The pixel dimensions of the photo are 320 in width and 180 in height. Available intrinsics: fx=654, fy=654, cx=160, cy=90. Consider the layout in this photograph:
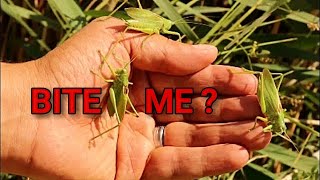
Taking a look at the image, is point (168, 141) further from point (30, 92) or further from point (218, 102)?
point (30, 92)

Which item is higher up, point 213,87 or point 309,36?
point 309,36

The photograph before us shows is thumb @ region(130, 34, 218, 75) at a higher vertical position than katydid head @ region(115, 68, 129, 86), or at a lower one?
higher

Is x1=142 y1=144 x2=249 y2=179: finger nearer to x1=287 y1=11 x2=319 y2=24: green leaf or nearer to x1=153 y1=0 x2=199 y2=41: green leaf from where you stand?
x1=153 y1=0 x2=199 y2=41: green leaf

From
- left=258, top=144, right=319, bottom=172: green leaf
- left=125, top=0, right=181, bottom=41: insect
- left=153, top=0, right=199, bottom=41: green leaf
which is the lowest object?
left=258, top=144, right=319, bottom=172: green leaf

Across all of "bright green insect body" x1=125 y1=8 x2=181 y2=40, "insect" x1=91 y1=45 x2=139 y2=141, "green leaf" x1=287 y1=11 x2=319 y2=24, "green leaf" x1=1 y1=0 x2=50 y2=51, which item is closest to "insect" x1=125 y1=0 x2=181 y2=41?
"bright green insect body" x1=125 y1=8 x2=181 y2=40

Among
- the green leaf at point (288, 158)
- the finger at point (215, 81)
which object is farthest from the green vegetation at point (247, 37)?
the finger at point (215, 81)

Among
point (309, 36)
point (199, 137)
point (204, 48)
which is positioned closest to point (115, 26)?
point (204, 48)

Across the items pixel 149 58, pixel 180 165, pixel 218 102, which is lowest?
pixel 180 165
